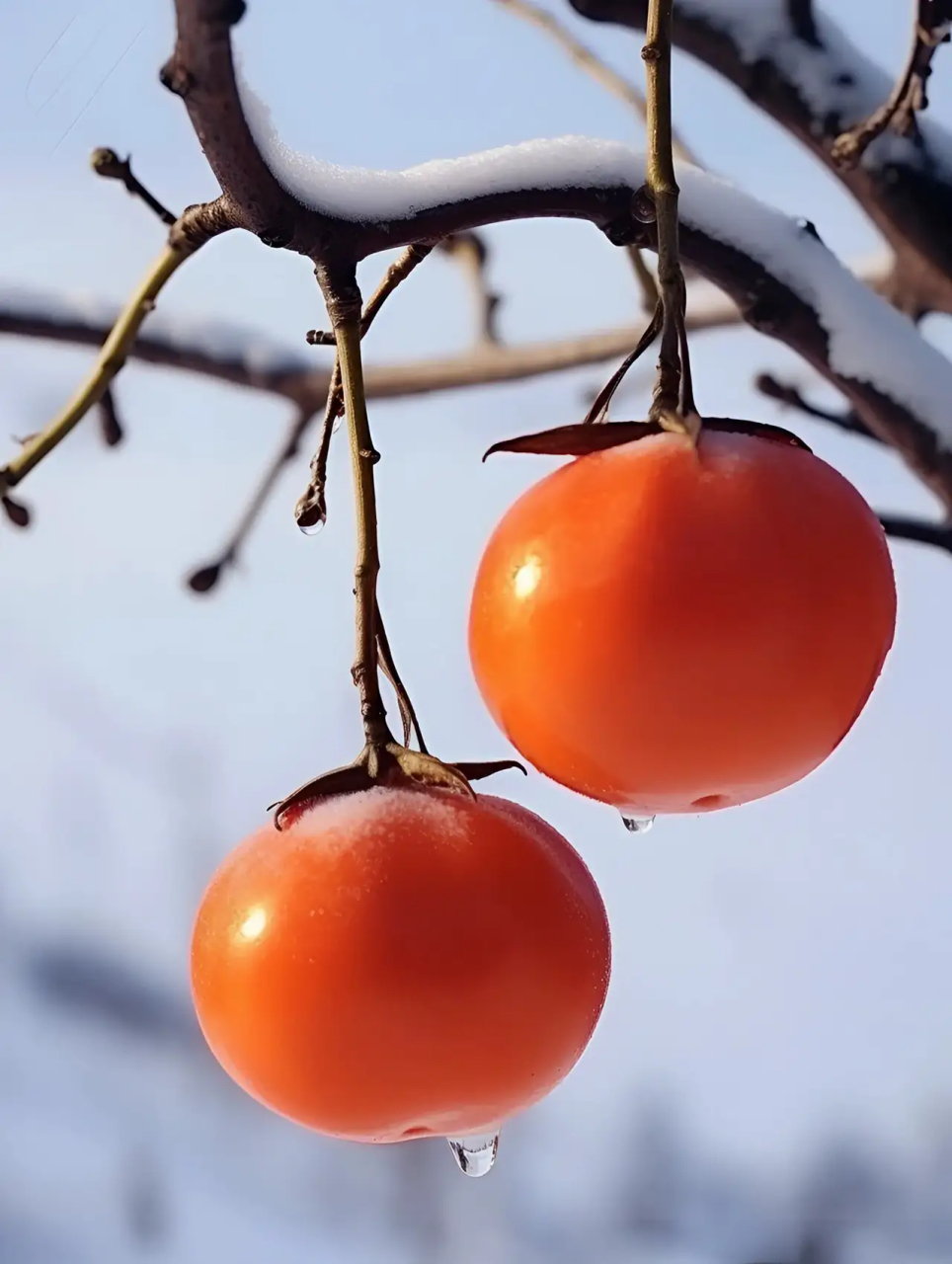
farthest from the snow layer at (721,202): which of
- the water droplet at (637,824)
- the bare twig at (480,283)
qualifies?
the bare twig at (480,283)

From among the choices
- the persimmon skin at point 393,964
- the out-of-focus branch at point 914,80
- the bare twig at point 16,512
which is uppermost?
the out-of-focus branch at point 914,80

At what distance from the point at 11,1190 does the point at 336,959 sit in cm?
254

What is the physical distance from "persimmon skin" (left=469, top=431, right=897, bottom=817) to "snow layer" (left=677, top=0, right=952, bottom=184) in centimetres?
58

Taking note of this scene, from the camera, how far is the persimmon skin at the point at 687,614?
31 cm

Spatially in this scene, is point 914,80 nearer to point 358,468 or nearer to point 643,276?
point 643,276

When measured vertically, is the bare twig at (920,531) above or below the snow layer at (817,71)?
below

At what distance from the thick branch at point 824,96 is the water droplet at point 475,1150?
66 centimetres

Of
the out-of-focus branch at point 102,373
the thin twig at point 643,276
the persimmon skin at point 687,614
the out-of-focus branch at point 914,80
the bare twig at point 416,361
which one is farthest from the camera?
the bare twig at point 416,361

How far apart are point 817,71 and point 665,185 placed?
60cm

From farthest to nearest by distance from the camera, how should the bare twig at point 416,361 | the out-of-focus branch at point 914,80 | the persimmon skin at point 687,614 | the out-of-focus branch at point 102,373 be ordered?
the bare twig at point 416,361 → the out-of-focus branch at point 914,80 → the out-of-focus branch at point 102,373 → the persimmon skin at point 687,614

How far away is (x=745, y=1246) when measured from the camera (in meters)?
2.05

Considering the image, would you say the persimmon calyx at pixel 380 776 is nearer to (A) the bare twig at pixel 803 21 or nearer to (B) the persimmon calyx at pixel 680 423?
(B) the persimmon calyx at pixel 680 423

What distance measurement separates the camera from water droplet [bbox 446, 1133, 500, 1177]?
0.40 m

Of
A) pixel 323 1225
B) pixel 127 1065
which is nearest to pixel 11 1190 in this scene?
pixel 127 1065
